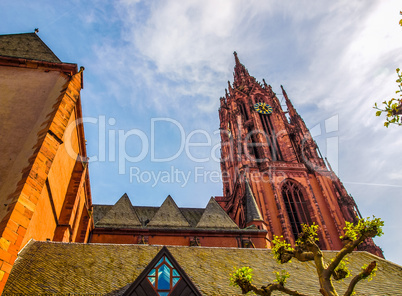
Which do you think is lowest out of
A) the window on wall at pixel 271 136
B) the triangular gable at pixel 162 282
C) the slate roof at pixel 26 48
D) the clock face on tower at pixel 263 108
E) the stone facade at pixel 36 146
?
the triangular gable at pixel 162 282

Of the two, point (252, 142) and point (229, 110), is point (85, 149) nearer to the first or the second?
point (252, 142)

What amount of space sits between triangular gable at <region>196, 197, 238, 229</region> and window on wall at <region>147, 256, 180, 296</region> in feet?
32.1

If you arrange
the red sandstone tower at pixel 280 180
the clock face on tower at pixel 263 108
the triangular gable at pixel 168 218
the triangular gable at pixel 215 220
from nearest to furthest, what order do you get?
the triangular gable at pixel 168 218 < the triangular gable at pixel 215 220 < the red sandstone tower at pixel 280 180 < the clock face on tower at pixel 263 108

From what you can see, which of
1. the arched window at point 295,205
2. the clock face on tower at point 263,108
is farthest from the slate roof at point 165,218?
the clock face on tower at point 263,108

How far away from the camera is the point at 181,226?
16562 millimetres

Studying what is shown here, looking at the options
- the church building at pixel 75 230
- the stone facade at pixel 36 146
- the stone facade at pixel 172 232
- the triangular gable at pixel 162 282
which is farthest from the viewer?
the stone facade at pixel 172 232

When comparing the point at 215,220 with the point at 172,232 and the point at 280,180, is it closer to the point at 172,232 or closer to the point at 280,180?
the point at 172,232

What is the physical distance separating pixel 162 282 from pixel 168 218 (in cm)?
1054

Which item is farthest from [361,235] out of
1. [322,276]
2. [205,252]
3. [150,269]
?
[205,252]

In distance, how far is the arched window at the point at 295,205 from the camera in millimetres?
22109

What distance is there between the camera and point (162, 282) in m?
6.79

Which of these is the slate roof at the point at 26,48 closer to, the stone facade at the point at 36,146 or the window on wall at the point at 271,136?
the stone facade at the point at 36,146

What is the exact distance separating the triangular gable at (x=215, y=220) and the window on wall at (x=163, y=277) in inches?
385

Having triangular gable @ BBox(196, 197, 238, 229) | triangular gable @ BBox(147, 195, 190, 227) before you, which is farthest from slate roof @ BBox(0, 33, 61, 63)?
triangular gable @ BBox(196, 197, 238, 229)
